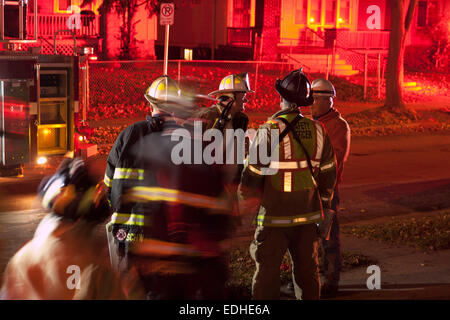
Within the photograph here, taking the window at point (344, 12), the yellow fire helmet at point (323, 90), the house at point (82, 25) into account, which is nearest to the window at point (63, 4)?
the house at point (82, 25)

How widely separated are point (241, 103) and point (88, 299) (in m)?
3.75

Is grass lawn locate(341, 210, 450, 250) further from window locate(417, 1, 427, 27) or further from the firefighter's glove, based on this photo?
window locate(417, 1, 427, 27)

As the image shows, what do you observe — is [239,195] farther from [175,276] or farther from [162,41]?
[162,41]

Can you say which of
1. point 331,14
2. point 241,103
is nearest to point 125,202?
point 241,103

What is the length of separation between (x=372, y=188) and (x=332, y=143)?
5519 millimetres

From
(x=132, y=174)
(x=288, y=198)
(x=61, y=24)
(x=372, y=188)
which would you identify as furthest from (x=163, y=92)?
(x=61, y=24)

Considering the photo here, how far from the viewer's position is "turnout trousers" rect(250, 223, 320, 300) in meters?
5.35

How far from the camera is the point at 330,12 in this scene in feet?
119

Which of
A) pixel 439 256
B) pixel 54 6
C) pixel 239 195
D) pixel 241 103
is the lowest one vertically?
pixel 439 256

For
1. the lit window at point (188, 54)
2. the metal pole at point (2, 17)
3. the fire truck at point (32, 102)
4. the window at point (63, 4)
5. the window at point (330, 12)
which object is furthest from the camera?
the lit window at point (188, 54)

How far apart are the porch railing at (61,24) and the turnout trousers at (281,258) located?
24.4 meters

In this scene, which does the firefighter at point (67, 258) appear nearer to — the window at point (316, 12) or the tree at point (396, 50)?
the tree at point (396, 50)

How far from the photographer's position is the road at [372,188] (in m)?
9.15
